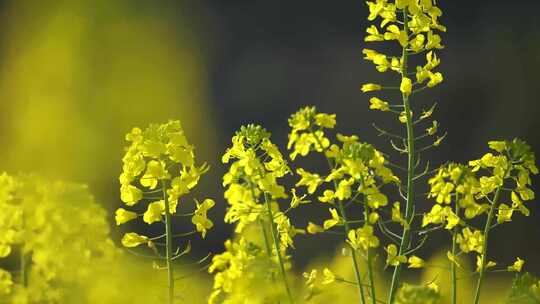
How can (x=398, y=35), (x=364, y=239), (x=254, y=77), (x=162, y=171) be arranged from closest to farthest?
(x=364, y=239), (x=162, y=171), (x=398, y=35), (x=254, y=77)

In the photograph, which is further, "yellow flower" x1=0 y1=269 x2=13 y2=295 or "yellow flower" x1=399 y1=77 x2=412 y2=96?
"yellow flower" x1=399 y1=77 x2=412 y2=96

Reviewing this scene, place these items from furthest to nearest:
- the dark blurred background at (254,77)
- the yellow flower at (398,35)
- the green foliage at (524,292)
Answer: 1. the dark blurred background at (254,77)
2. the yellow flower at (398,35)
3. the green foliage at (524,292)

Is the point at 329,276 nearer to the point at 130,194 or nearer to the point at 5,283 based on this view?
the point at 130,194

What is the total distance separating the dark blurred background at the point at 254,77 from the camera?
8.43m

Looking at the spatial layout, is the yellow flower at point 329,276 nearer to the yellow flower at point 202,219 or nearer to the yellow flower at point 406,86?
the yellow flower at point 202,219

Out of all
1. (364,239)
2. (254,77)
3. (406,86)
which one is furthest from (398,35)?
(254,77)

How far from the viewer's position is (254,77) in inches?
358

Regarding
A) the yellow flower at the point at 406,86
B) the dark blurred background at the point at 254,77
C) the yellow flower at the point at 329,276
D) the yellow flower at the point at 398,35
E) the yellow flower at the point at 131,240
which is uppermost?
the dark blurred background at the point at 254,77

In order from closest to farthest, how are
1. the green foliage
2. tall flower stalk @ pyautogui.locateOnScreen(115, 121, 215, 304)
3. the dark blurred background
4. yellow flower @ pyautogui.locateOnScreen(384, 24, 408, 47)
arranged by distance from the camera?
the green foliage < tall flower stalk @ pyautogui.locateOnScreen(115, 121, 215, 304) < yellow flower @ pyautogui.locateOnScreen(384, 24, 408, 47) < the dark blurred background

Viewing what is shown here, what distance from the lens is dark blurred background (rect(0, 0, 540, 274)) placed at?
8.43m

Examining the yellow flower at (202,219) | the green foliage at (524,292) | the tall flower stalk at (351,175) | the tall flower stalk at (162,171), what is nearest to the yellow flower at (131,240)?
the tall flower stalk at (162,171)

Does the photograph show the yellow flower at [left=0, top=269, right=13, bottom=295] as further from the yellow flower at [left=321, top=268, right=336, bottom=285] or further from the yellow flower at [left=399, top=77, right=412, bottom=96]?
the yellow flower at [left=399, top=77, right=412, bottom=96]

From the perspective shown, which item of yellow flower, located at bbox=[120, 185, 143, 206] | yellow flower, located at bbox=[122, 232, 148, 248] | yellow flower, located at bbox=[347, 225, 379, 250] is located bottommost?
yellow flower, located at bbox=[347, 225, 379, 250]

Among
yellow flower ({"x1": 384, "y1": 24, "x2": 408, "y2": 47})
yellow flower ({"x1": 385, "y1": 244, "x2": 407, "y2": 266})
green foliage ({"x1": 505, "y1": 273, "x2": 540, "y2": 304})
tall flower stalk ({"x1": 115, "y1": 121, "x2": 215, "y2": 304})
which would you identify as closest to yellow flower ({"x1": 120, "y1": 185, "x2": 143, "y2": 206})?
tall flower stalk ({"x1": 115, "y1": 121, "x2": 215, "y2": 304})
